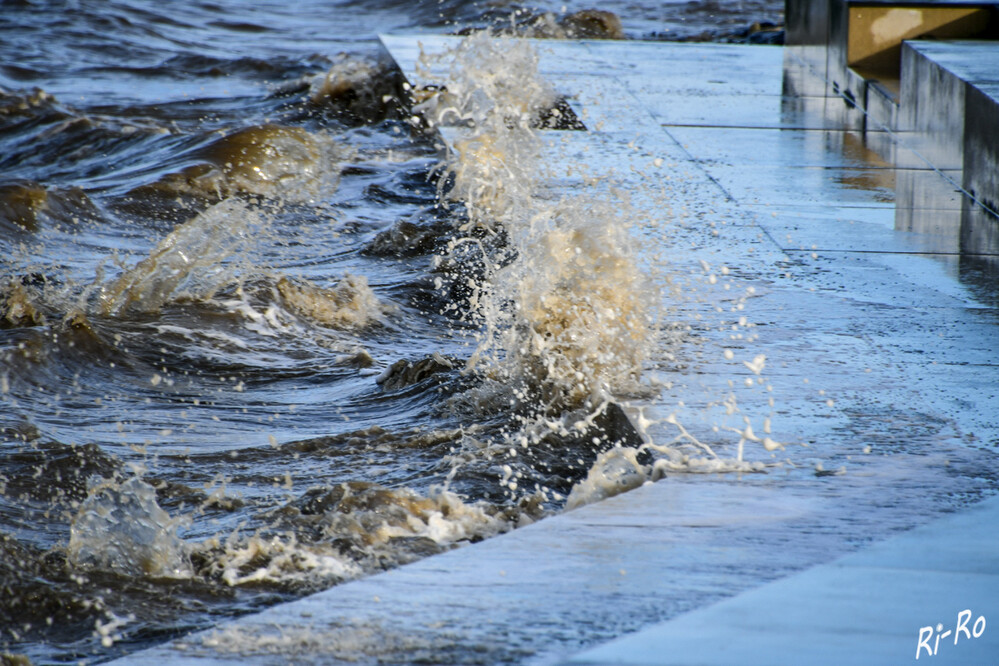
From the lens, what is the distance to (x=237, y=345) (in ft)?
17.4

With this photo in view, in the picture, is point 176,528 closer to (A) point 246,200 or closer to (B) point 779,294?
(B) point 779,294

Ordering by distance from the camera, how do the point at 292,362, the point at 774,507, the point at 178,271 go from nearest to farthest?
the point at 774,507, the point at 292,362, the point at 178,271

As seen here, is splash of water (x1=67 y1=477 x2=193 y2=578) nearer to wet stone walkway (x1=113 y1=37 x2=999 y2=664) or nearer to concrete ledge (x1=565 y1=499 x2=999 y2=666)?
wet stone walkway (x1=113 y1=37 x2=999 y2=664)

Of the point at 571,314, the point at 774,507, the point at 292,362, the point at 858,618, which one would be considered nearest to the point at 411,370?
the point at 292,362

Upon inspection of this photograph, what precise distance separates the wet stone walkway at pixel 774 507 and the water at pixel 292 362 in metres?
0.28

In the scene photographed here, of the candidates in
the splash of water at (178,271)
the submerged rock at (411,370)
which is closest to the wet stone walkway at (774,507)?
the submerged rock at (411,370)

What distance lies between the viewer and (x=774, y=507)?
3111 millimetres

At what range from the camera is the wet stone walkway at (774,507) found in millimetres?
2467

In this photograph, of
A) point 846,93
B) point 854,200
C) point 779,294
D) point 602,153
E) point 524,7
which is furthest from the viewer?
point 524,7

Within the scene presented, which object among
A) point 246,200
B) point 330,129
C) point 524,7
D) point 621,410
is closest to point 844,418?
point 621,410

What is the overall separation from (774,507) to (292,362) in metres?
2.57

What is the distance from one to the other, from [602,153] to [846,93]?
122 inches

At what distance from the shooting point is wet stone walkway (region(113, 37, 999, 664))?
2467 millimetres

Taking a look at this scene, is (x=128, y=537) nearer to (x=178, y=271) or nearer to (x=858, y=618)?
(x=858, y=618)
